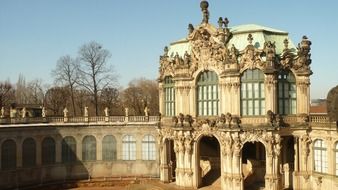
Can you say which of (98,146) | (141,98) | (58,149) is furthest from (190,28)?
(141,98)

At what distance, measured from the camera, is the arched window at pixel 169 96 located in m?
44.9

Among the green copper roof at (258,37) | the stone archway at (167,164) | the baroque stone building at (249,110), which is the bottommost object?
the stone archway at (167,164)

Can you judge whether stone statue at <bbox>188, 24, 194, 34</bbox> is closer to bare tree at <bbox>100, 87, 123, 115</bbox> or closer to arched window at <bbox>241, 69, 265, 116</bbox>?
arched window at <bbox>241, 69, 265, 116</bbox>

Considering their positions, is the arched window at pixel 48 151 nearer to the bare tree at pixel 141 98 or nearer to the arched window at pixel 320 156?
the arched window at pixel 320 156

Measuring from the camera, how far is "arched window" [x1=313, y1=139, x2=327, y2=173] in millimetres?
37219

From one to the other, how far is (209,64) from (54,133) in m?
21.2

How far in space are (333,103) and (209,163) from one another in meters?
15.7

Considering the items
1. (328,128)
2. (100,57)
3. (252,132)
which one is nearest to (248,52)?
(252,132)

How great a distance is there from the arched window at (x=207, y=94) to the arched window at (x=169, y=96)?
397 cm

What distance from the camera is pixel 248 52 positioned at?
126 ft

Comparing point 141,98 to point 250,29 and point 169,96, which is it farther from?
point 250,29

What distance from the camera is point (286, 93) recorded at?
3912 centimetres

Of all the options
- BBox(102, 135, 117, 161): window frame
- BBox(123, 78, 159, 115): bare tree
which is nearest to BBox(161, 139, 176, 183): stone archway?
BBox(102, 135, 117, 161): window frame

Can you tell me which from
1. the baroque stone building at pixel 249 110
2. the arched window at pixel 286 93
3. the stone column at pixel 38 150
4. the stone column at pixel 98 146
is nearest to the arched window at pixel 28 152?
the stone column at pixel 38 150
